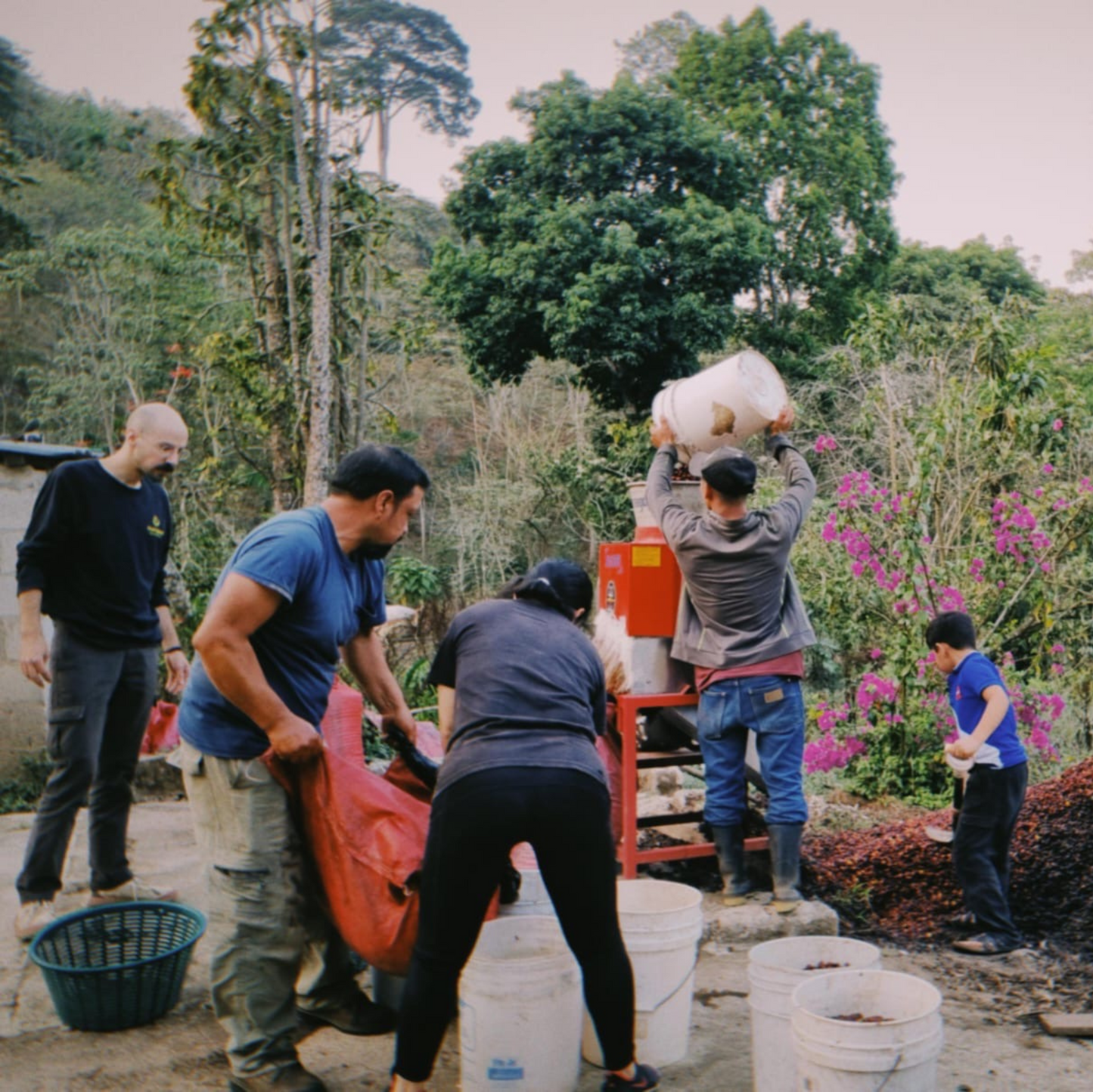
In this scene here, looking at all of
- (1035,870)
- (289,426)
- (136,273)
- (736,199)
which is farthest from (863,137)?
(1035,870)

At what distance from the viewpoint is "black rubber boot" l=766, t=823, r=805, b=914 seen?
12.9 feet

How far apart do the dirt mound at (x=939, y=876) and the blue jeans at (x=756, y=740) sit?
0.66 meters

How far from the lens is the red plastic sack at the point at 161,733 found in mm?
6867

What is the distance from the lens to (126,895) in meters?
4.11

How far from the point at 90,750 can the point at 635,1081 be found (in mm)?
2281

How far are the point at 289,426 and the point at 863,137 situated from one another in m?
19.4

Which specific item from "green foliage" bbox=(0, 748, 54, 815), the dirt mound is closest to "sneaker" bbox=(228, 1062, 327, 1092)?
the dirt mound

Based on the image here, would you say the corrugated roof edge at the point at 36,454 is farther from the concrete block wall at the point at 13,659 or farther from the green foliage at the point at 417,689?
the green foliage at the point at 417,689

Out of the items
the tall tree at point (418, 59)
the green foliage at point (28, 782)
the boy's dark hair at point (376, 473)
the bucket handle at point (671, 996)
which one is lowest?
the green foliage at point (28, 782)

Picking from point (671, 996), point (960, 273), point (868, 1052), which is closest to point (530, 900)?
point (671, 996)

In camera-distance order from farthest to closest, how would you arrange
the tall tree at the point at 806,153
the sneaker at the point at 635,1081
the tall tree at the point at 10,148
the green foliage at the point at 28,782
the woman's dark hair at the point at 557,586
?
the tall tree at the point at 806,153 → the tall tree at the point at 10,148 → the green foliage at the point at 28,782 → the woman's dark hair at the point at 557,586 → the sneaker at the point at 635,1081

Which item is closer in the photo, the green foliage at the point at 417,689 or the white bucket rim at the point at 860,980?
the white bucket rim at the point at 860,980

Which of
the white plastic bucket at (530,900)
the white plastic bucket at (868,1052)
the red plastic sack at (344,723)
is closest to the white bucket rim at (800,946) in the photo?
the white plastic bucket at (868,1052)

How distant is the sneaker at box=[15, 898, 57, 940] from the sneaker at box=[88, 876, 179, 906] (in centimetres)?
26
